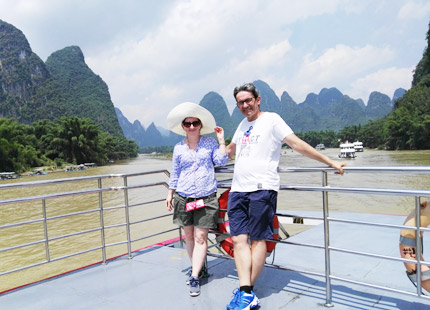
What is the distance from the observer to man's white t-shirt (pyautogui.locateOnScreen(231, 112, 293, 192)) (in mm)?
1920

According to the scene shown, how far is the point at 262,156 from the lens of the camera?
1.93 meters

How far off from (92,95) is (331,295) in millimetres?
128414

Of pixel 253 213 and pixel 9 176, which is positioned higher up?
pixel 253 213

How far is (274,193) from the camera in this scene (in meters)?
1.94

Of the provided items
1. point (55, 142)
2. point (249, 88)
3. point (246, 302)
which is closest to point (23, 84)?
point (55, 142)

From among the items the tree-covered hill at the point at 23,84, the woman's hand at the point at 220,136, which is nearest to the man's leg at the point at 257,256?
the woman's hand at the point at 220,136

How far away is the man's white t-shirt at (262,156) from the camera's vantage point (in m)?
1.92

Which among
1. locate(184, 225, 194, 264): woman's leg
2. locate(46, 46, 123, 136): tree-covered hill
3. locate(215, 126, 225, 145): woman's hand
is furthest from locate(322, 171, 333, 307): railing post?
locate(46, 46, 123, 136): tree-covered hill

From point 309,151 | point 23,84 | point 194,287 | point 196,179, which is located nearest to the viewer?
point 309,151

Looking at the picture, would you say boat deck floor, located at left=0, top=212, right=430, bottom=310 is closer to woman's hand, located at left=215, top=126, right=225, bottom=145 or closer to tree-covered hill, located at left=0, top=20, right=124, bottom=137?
woman's hand, located at left=215, top=126, right=225, bottom=145

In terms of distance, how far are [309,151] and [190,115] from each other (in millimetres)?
870

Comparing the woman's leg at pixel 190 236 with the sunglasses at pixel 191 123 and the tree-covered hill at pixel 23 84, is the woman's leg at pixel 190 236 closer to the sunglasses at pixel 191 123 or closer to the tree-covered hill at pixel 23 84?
the sunglasses at pixel 191 123

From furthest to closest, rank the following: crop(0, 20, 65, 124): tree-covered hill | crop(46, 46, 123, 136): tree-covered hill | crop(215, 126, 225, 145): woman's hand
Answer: crop(46, 46, 123, 136): tree-covered hill < crop(0, 20, 65, 124): tree-covered hill < crop(215, 126, 225, 145): woman's hand

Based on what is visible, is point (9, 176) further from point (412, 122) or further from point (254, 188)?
A: point (412, 122)
